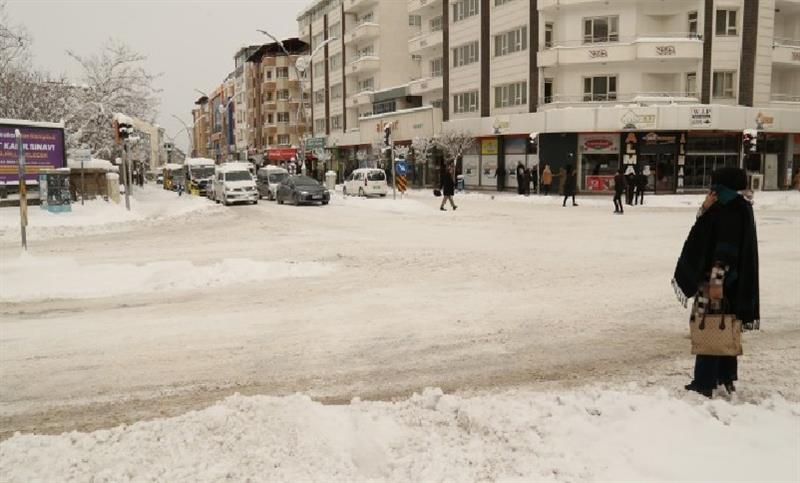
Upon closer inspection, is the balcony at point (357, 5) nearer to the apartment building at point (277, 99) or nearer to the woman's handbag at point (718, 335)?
the apartment building at point (277, 99)

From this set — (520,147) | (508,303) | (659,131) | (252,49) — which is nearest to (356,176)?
(520,147)

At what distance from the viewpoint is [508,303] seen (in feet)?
29.5

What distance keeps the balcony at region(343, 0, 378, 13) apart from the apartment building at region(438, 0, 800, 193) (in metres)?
24.5

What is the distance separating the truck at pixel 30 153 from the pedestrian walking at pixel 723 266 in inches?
919

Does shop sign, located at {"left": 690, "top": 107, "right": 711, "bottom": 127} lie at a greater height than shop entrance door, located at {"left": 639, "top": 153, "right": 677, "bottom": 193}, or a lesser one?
greater

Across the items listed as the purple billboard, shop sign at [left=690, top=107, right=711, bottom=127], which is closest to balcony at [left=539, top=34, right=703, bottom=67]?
shop sign at [left=690, top=107, right=711, bottom=127]

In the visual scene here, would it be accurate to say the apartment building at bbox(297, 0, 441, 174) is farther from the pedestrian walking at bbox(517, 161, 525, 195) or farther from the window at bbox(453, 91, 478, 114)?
the pedestrian walking at bbox(517, 161, 525, 195)

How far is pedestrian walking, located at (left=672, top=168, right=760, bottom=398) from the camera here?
4824mm

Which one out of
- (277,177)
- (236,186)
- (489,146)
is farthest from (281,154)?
(236,186)

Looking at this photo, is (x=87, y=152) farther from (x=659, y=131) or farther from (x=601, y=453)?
(x=659, y=131)

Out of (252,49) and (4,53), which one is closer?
(4,53)

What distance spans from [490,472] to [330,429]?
3.43 ft

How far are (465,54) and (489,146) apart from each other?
688 cm

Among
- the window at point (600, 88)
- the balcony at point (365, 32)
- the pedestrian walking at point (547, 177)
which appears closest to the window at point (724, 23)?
the window at point (600, 88)
